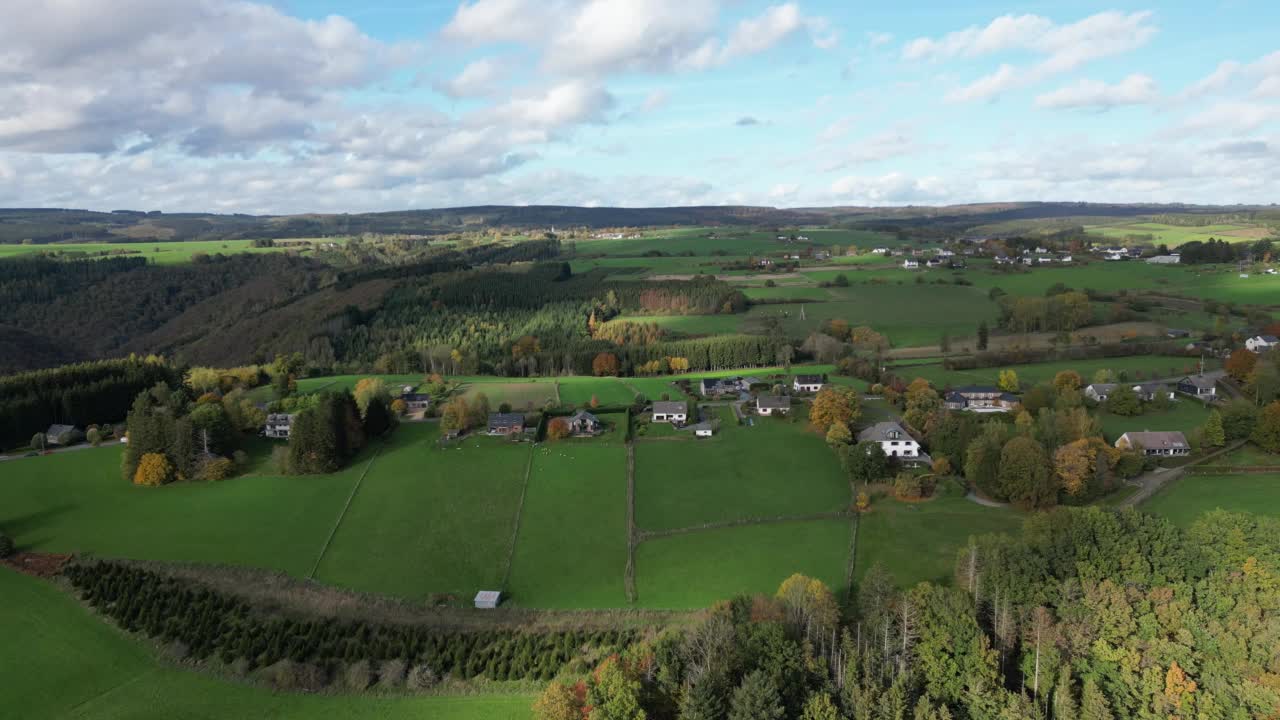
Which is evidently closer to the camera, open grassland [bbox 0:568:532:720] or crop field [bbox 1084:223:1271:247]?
open grassland [bbox 0:568:532:720]

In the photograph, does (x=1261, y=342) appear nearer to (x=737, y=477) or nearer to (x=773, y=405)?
(x=773, y=405)

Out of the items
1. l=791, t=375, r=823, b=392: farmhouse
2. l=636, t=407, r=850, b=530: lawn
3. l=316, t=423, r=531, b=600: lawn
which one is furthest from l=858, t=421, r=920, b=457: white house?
l=316, t=423, r=531, b=600: lawn

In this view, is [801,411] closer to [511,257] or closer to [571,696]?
[571,696]

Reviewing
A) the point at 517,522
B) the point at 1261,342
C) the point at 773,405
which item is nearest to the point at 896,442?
the point at 773,405

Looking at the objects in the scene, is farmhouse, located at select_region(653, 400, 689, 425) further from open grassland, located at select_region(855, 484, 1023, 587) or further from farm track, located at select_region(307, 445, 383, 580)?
Answer: farm track, located at select_region(307, 445, 383, 580)

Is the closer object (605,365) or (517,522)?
(517,522)

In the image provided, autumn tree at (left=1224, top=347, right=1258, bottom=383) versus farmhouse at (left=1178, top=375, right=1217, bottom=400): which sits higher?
autumn tree at (left=1224, top=347, right=1258, bottom=383)
